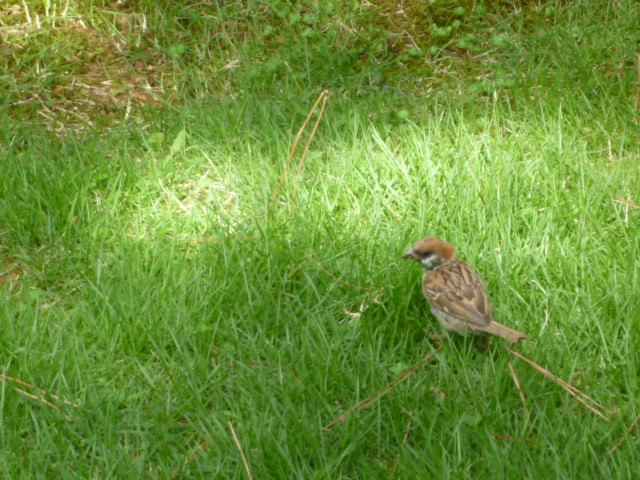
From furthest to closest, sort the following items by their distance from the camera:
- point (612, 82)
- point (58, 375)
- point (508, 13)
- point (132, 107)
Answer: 1. point (508, 13)
2. point (132, 107)
3. point (612, 82)
4. point (58, 375)

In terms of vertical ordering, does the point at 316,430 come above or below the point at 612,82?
below

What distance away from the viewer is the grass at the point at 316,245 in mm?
3570

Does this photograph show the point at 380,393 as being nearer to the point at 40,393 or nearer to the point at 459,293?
the point at 459,293

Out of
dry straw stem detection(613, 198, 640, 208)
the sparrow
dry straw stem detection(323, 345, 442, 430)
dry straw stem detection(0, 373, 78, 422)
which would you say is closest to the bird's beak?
the sparrow

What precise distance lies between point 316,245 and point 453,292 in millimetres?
960

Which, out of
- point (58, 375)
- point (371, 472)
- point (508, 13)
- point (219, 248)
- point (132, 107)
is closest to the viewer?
point (371, 472)

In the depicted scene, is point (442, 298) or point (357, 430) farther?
point (442, 298)

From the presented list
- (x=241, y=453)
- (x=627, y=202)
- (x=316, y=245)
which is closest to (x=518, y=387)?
(x=241, y=453)

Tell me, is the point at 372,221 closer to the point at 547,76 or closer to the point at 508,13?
the point at 547,76

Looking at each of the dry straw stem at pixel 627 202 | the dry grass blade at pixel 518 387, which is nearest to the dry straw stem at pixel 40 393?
the dry grass blade at pixel 518 387

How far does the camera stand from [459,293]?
4.01 meters

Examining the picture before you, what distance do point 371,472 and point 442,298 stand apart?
999 millimetres

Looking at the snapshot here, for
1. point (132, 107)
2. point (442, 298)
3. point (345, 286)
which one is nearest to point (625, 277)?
point (442, 298)

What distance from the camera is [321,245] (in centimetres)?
466
